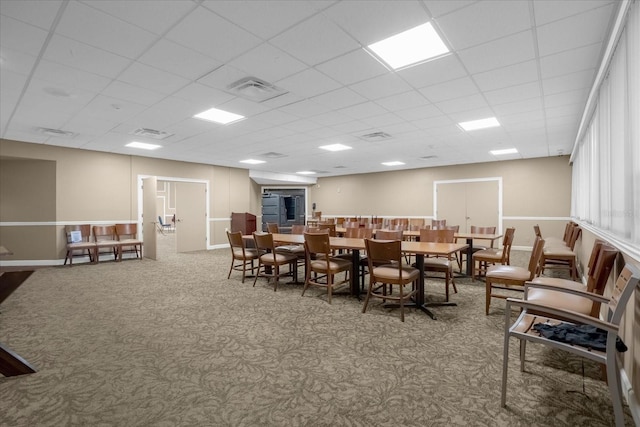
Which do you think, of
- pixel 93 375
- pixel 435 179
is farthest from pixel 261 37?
pixel 435 179

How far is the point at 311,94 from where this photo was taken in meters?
4.05

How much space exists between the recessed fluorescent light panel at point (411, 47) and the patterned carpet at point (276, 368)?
2758 mm

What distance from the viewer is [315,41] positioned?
277 cm

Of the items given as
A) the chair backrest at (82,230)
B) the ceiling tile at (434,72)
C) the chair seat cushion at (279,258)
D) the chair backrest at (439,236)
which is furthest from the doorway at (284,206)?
the ceiling tile at (434,72)

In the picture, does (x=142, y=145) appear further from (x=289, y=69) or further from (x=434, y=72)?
(x=434, y=72)

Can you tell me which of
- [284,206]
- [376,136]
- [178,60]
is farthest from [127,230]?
[284,206]

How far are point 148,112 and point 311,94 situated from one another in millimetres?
2673

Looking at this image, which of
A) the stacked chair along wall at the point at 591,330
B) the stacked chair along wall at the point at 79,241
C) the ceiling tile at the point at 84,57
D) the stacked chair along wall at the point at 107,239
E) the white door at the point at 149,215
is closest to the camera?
the stacked chair along wall at the point at 591,330

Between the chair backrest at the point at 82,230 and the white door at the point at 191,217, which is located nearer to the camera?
the chair backrest at the point at 82,230

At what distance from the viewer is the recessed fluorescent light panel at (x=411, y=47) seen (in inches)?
105

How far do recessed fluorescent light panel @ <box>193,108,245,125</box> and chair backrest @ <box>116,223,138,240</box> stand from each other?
4653 mm

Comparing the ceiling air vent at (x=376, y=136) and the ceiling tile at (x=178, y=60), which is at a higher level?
the ceiling air vent at (x=376, y=136)

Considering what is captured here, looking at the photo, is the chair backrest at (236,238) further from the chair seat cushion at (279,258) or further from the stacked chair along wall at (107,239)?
the stacked chair along wall at (107,239)

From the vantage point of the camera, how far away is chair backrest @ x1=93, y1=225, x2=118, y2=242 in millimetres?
7498
